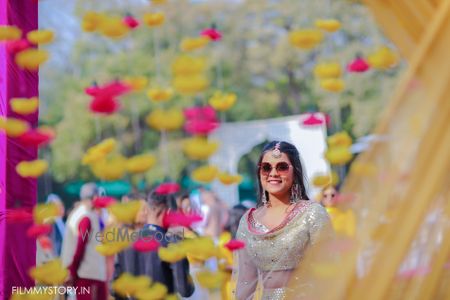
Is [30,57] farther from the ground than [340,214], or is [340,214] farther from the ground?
[30,57]

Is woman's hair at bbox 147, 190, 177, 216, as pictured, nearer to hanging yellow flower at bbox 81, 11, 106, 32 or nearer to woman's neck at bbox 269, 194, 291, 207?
woman's neck at bbox 269, 194, 291, 207

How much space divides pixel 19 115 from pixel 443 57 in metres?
2.65

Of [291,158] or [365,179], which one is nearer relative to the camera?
[365,179]

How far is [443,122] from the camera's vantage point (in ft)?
4.85

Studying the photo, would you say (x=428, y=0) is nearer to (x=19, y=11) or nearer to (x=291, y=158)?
(x=291, y=158)

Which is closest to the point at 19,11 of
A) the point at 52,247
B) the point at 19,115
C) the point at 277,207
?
the point at 19,115

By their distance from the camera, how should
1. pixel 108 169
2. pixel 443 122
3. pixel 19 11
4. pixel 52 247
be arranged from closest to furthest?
1. pixel 443 122
2. pixel 108 169
3. pixel 19 11
4. pixel 52 247

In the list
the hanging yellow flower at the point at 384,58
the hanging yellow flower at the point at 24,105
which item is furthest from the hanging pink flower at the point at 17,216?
the hanging yellow flower at the point at 384,58

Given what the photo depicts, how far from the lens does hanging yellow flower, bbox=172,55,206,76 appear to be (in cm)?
251

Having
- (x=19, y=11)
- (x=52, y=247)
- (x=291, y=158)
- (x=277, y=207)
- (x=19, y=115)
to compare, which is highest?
(x=19, y=11)

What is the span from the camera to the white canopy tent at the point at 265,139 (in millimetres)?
5855

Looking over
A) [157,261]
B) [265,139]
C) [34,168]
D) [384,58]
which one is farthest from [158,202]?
[384,58]

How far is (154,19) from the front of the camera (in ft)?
9.05

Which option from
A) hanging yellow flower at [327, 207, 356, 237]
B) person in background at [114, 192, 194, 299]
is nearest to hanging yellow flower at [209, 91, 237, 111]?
person in background at [114, 192, 194, 299]
